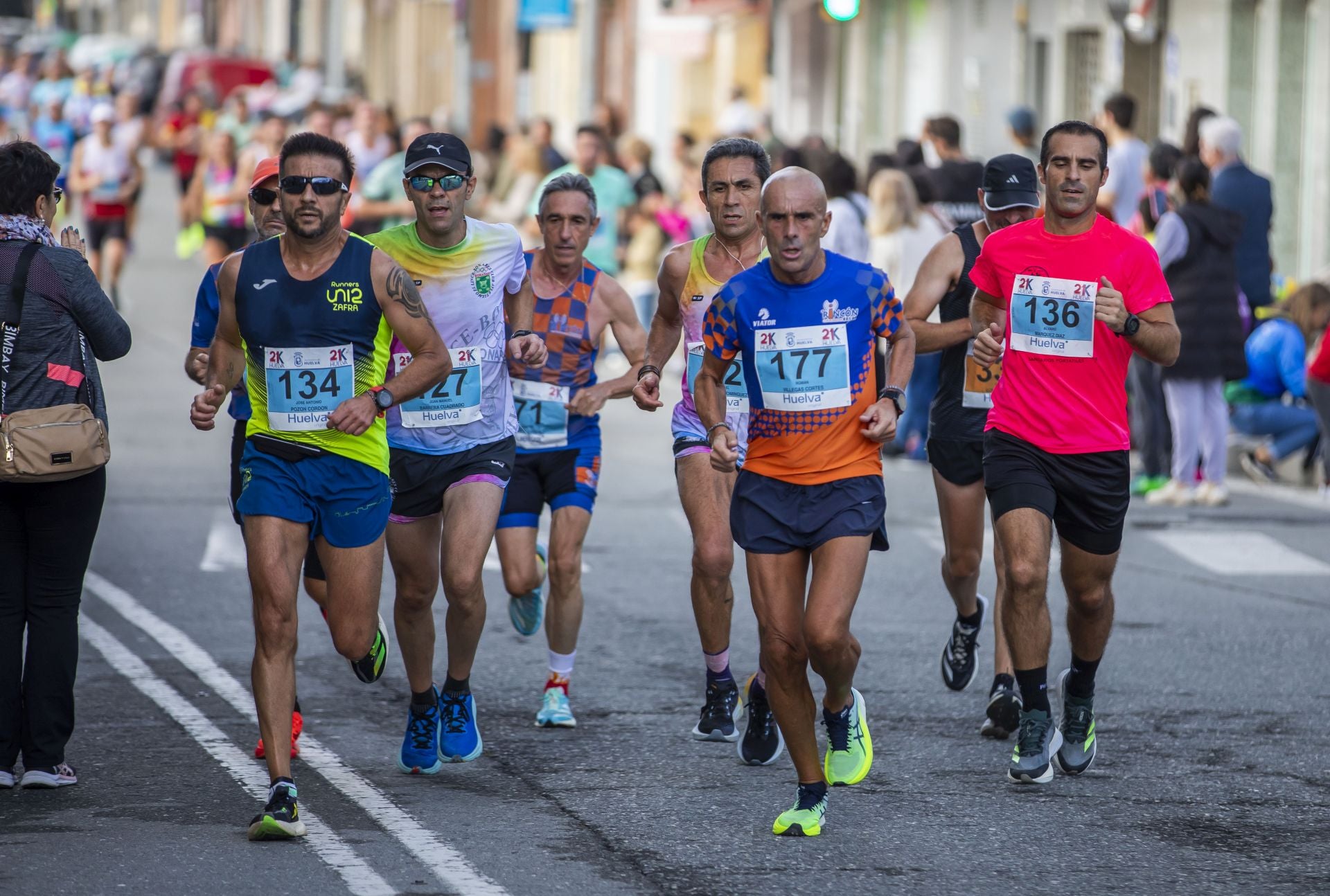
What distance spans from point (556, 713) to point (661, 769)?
79 cm

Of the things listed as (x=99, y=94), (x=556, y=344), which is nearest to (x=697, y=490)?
(x=556, y=344)

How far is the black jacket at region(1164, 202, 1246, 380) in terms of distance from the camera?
567 inches

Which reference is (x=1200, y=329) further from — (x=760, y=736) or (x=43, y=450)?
(x=43, y=450)

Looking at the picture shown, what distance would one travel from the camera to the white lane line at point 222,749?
20.7 feet

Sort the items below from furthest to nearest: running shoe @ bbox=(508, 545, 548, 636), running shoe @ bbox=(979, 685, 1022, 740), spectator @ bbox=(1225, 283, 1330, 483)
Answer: spectator @ bbox=(1225, 283, 1330, 483)
running shoe @ bbox=(508, 545, 548, 636)
running shoe @ bbox=(979, 685, 1022, 740)

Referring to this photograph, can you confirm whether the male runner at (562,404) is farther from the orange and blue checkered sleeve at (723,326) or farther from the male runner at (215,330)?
the orange and blue checkered sleeve at (723,326)

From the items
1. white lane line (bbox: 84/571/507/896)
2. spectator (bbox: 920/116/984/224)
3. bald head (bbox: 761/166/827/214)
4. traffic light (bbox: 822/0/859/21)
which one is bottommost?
white lane line (bbox: 84/571/507/896)

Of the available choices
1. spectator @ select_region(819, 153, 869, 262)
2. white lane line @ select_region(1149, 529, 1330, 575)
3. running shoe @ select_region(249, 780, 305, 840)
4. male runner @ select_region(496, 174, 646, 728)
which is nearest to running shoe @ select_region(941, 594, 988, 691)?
male runner @ select_region(496, 174, 646, 728)

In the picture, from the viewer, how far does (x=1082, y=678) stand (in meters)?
7.67

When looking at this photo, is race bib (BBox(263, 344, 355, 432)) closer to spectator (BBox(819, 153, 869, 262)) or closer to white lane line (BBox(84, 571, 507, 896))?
white lane line (BBox(84, 571, 507, 896))

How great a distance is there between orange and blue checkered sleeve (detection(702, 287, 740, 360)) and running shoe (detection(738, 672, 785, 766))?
138 centimetres

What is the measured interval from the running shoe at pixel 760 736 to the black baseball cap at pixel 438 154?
6.44 ft

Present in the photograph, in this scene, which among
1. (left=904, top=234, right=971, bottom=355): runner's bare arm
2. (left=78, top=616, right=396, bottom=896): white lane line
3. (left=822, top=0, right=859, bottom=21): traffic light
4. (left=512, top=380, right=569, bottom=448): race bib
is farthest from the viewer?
(left=822, top=0, right=859, bottom=21): traffic light

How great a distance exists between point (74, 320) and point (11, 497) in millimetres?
586
